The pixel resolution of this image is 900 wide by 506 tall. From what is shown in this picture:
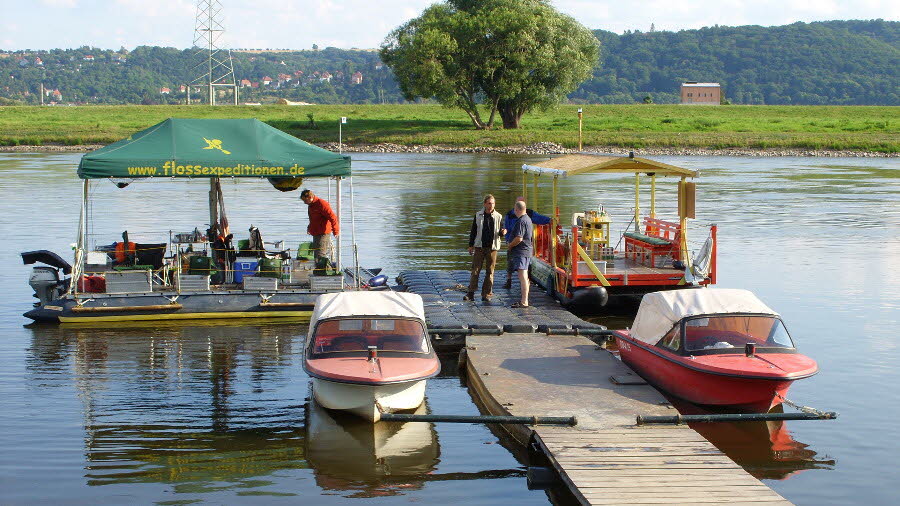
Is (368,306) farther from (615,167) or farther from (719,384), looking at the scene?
(615,167)

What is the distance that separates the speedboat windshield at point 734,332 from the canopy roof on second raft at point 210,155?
24.8ft

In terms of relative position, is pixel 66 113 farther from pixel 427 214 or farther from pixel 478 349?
pixel 478 349

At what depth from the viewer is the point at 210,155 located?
17.8m

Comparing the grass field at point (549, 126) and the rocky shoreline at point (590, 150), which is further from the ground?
the grass field at point (549, 126)

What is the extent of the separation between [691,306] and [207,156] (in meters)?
8.91

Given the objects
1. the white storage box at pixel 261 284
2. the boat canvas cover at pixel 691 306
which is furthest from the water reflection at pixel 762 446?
the white storage box at pixel 261 284

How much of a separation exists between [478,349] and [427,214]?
2097 centimetres

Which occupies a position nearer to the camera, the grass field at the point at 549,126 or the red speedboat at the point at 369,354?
the red speedboat at the point at 369,354

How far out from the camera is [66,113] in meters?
97.2

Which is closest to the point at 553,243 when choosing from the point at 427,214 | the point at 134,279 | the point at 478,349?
the point at 478,349

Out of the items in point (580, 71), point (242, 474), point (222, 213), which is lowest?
point (242, 474)

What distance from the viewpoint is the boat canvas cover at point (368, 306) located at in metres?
12.9

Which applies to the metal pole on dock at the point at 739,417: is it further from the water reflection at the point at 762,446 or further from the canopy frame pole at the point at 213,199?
the canopy frame pole at the point at 213,199

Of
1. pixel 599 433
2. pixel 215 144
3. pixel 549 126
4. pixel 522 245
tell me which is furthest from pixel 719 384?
pixel 549 126
